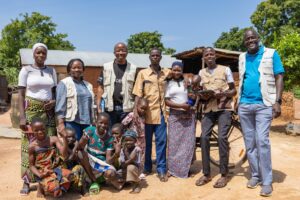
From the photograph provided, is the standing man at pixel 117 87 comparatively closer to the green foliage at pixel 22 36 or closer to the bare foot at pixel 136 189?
the bare foot at pixel 136 189

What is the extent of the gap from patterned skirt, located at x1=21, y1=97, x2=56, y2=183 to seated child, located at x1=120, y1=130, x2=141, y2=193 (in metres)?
0.97

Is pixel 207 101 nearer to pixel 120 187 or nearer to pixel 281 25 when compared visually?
pixel 120 187

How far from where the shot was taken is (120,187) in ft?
13.6

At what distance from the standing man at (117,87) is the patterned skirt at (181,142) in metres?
0.69

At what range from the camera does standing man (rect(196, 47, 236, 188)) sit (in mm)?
4184

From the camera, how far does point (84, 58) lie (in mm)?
19391

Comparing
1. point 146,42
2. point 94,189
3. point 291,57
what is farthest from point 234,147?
point 146,42

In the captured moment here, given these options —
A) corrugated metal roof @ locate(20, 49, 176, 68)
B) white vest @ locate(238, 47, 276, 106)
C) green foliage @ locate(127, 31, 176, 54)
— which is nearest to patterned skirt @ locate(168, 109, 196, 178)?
white vest @ locate(238, 47, 276, 106)

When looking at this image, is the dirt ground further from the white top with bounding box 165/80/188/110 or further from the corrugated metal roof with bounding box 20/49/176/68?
the corrugated metal roof with bounding box 20/49/176/68

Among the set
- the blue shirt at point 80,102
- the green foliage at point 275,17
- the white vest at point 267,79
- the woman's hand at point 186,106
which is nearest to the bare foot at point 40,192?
the blue shirt at point 80,102

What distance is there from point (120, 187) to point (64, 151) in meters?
0.90

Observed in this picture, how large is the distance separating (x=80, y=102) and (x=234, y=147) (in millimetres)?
3077

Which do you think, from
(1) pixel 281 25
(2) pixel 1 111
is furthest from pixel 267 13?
(2) pixel 1 111

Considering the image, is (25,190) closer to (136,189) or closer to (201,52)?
(136,189)
